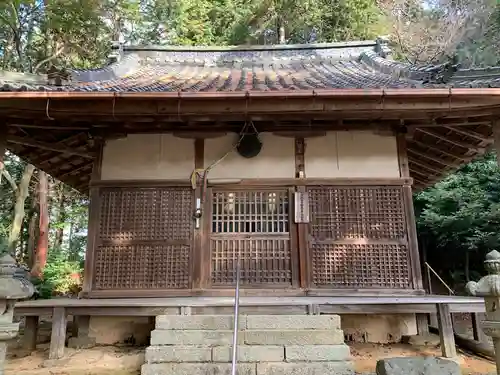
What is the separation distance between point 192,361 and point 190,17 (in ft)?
63.5

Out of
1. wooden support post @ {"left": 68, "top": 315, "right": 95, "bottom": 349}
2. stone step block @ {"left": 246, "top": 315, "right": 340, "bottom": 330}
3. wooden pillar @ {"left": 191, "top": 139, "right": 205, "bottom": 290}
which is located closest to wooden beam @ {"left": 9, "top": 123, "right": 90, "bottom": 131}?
wooden pillar @ {"left": 191, "top": 139, "right": 205, "bottom": 290}

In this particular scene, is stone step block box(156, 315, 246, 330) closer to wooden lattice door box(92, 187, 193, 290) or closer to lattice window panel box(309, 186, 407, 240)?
wooden lattice door box(92, 187, 193, 290)

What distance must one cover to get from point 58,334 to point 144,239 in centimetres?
193

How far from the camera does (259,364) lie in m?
4.23

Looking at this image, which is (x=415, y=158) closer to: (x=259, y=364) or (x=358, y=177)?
(x=358, y=177)

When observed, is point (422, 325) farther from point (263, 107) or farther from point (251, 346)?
point (263, 107)

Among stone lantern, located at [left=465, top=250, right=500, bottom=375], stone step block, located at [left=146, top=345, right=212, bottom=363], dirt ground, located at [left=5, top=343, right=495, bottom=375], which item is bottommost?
dirt ground, located at [left=5, top=343, right=495, bottom=375]

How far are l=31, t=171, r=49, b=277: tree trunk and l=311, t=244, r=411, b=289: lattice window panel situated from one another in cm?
1341

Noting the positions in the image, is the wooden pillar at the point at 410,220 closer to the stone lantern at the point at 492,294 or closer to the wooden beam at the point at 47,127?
the stone lantern at the point at 492,294

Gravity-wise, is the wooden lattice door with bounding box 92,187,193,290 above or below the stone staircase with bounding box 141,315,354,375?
above

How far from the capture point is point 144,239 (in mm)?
6742

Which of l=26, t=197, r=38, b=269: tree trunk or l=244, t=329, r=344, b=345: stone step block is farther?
l=26, t=197, r=38, b=269: tree trunk

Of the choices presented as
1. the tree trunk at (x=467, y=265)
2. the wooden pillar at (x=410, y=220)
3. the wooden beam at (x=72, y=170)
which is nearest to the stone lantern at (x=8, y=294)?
the wooden pillar at (x=410, y=220)

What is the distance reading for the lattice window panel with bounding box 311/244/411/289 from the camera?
650 cm
